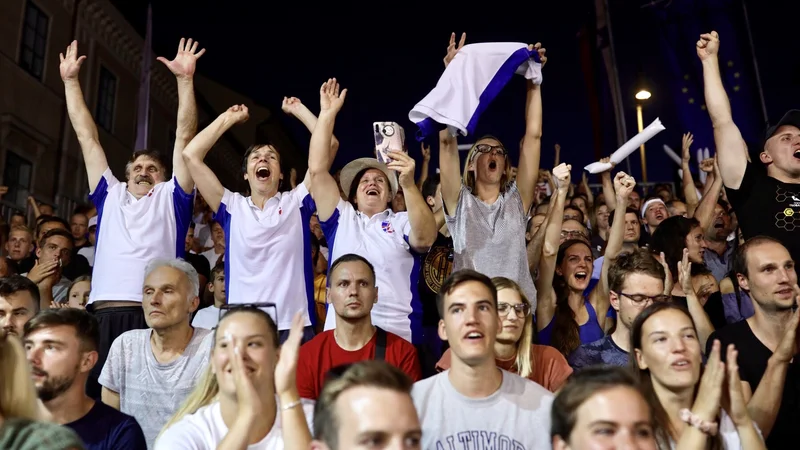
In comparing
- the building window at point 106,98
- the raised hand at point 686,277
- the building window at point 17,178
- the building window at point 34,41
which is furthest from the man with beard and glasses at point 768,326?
the building window at point 106,98

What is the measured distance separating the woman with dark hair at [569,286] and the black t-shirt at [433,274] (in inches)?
28.4

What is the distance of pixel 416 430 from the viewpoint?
2.71m

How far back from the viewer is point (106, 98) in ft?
67.8

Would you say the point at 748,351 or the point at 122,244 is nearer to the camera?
the point at 748,351

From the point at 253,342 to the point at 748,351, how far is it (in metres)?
2.69

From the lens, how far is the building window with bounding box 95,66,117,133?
20141 mm

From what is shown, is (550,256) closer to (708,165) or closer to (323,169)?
(323,169)

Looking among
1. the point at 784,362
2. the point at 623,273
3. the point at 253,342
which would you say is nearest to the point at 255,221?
the point at 253,342

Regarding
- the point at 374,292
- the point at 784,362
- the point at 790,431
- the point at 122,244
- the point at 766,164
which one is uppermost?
the point at 766,164

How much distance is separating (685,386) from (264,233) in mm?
2991

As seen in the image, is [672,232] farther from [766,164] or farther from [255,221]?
[255,221]

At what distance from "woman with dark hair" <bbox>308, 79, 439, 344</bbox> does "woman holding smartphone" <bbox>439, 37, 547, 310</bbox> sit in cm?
23

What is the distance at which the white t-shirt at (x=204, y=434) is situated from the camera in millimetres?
3535

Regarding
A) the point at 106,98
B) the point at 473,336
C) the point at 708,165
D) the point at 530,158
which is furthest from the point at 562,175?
the point at 106,98
